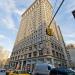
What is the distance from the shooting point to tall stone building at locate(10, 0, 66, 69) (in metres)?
57.8

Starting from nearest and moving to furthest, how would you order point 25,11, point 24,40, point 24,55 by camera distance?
point 24,55, point 24,40, point 25,11

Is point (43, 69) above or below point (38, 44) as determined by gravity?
below

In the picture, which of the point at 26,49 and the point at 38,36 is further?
the point at 26,49

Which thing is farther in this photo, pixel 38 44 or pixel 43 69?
pixel 38 44

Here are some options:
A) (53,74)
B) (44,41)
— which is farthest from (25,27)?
(53,74)

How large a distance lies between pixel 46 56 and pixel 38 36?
12034 millimetres

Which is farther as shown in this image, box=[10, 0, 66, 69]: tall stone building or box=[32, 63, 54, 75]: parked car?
box=[10, 0, 66, 69]: tall stone building

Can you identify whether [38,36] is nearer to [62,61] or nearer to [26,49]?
[26,49]

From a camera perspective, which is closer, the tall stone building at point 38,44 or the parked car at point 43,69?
the parked car at point 43,69

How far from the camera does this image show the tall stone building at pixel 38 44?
57844 mm

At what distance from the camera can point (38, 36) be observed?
210 feet

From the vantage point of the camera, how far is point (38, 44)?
6116cm

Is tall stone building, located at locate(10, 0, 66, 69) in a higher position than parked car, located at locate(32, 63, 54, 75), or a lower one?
higher

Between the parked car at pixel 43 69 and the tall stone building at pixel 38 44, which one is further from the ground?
the tall stone building at pixel 38 44
